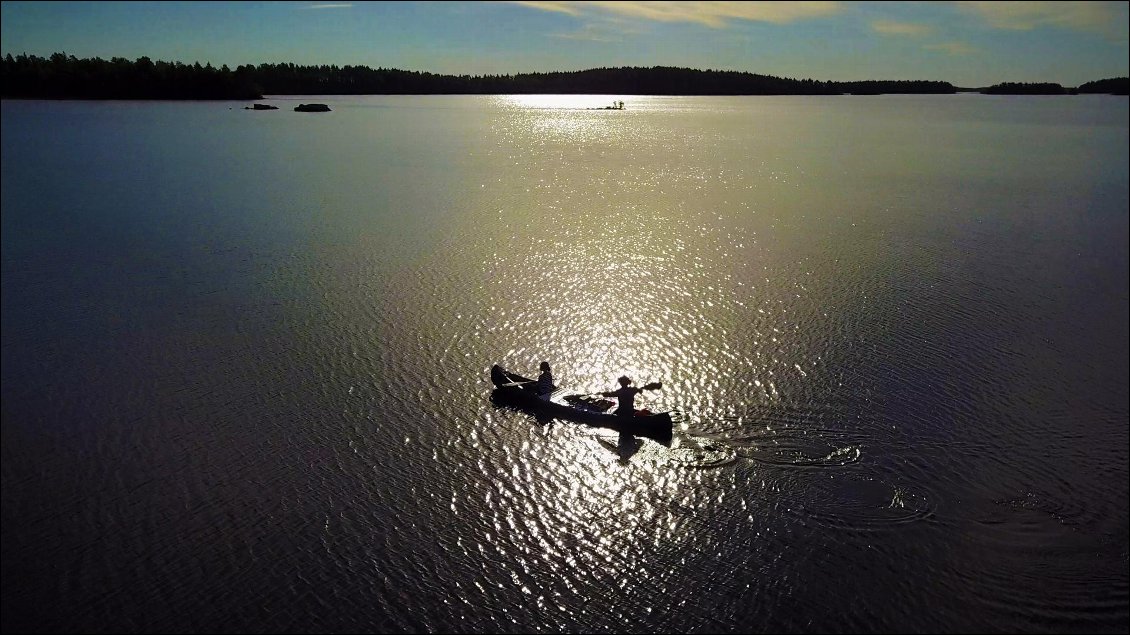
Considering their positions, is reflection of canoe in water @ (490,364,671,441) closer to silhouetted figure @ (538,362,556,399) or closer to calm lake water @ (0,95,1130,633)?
silhouetted figure @ (538,362,556,399)

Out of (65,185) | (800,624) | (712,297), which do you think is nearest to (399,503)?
(800,624)

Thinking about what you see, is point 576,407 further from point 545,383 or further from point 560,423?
point 545,383

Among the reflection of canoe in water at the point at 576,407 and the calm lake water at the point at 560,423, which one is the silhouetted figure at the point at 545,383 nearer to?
the reflection of canoe in water at the point at 576,407

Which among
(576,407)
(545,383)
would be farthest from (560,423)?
(545,383)

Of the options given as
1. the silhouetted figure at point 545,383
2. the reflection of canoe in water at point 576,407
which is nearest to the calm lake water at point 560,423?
the reflection of canoe in water at point 576,407

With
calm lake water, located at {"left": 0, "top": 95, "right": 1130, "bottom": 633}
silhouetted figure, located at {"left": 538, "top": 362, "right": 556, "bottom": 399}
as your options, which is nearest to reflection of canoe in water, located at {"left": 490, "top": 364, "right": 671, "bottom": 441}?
silhouetted figure, located at {"left": 538, "top": 362, "right": 556, "bottom": 399}

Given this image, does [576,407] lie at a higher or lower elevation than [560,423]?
higher
